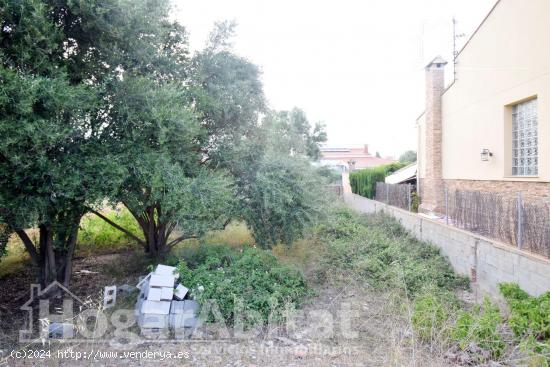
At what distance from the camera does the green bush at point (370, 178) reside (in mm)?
17703

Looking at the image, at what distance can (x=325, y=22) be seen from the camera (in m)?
11.8

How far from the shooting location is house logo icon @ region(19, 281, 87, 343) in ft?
15.5

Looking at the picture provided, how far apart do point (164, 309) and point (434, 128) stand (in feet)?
36.5

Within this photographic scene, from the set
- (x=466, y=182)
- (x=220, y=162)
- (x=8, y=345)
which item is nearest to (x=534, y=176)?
(x=466, y=182)

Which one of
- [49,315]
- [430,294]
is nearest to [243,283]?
[430,294]

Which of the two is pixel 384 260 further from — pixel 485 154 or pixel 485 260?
pixel 485 154

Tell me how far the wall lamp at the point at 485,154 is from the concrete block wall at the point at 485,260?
7.25ft

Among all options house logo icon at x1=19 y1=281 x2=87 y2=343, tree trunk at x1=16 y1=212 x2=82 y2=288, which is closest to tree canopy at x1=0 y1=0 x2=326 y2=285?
tree trunk at x1=16 y1=212 x2=82 y2=288

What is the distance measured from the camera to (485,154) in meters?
9.02

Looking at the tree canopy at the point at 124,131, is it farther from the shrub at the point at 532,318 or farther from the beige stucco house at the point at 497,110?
the beige stucco house at the point at 497,110

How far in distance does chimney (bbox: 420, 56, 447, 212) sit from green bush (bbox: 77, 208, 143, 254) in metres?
9.81

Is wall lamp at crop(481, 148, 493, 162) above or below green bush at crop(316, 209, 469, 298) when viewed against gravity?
above

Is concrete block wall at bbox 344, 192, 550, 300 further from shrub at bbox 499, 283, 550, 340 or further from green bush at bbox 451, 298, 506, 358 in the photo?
green bush at bbox 451, 298, 506, 358

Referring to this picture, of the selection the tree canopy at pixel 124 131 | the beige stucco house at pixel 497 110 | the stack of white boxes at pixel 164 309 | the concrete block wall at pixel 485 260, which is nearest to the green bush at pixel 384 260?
the concrete block wall at pixel 485 260
